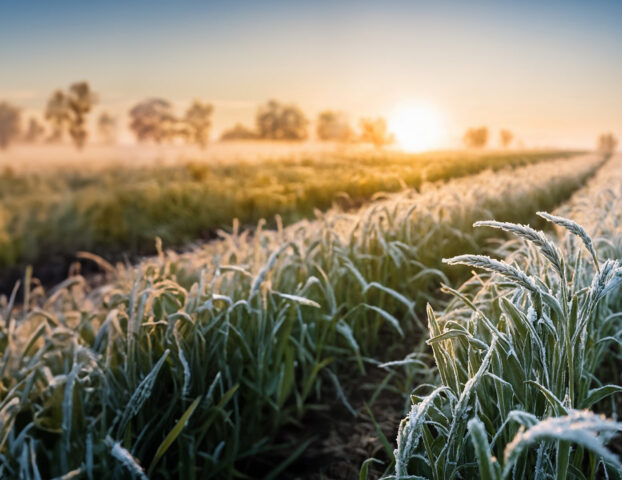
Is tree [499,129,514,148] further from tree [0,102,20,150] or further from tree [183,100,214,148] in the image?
tree [0,102,20,150]

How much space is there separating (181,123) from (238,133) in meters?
13.2

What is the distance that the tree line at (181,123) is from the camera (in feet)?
64.0

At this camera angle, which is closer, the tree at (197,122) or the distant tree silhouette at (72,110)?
the distant tree silhouette at (72,110)

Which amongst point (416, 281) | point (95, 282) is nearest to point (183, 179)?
point (95, 282)

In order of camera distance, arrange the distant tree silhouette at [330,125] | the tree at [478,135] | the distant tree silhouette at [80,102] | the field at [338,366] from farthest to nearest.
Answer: the tree at [478,135], the distant tree silhouette at [330,125], the distant tree silhouette at [80,102], the field at [338,366]

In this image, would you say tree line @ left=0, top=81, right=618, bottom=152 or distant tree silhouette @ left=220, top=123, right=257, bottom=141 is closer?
tree line @ left=0, top=81, right=618, bottom=152

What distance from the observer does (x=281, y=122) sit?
165ft

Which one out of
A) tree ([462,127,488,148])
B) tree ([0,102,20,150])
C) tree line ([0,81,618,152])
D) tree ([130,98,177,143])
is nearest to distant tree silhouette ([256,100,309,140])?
tree line ([0,81,618,152])

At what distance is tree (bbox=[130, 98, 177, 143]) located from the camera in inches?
1427

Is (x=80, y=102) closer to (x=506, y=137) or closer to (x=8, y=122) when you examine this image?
(x=8, y=122)

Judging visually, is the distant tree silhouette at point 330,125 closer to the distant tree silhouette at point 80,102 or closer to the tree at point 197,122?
→ the tree at point 197,122

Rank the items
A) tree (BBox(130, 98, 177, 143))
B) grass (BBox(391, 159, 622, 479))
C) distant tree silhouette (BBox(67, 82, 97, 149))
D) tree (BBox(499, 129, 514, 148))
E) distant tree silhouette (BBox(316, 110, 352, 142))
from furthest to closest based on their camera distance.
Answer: tree (BBox(499, 129, 514, 148)) → distant tree silhouette (BBox(316, 110, 352, 142)) → tree (BBox(130, 98, 177, 143)) → distant tree silhouette (BBox(67, 82, 97, 149)) → grass (BBox(391, 159, 622, 479))

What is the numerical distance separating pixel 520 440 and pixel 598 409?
1.40 metres

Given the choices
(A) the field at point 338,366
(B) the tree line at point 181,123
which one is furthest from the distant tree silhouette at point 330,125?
(A) the field at point 338,366
